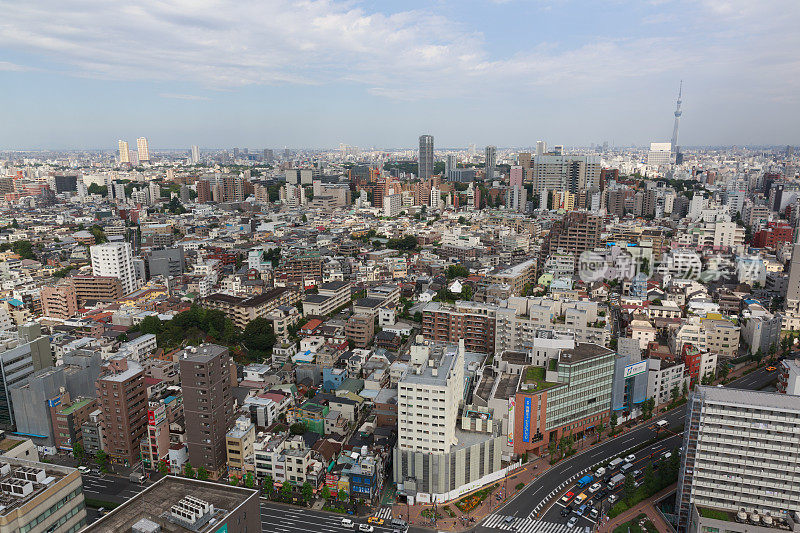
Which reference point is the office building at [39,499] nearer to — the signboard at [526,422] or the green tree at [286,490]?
the green tree at [286,490]

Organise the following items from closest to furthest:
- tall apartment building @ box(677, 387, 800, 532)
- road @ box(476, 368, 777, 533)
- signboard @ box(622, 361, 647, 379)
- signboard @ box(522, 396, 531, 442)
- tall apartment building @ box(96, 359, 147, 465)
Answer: tall apartment building @ box(677, 387, 800, 532) → road @ box(476, 368, 777, 533) → tall apartment building @ box(96, 359, 147, 465) → signboard @ box(522, 396, 531, 442) → signboard @ box(622, 361, 647, 379)

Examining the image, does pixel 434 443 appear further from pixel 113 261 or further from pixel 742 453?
pixel 113 261

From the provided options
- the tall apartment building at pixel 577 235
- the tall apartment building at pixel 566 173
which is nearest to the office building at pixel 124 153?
the tall apartment building at pixel 566 173

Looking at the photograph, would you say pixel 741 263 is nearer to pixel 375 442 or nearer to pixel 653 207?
pixel 653 207

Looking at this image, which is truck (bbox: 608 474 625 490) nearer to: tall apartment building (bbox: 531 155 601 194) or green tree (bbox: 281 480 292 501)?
green tree (bbox: 281 480 292 501)

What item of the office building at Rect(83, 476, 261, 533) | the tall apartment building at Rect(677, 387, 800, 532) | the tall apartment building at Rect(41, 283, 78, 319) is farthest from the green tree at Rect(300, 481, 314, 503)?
the tall apartment building at Rect(41, 283, 78, 319)

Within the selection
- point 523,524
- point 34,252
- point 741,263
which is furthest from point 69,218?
point 741,263

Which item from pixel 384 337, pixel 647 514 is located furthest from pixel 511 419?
pixel 384 337
